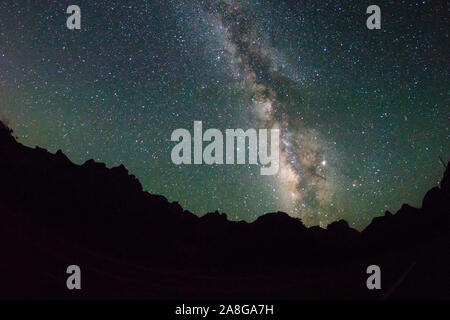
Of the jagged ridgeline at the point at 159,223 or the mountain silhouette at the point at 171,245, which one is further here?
the jagged ridgeline at the point at 159,223

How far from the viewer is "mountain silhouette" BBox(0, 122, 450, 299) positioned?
29.3ft

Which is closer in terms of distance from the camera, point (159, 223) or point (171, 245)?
point (171, 245)

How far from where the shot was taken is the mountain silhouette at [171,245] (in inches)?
351

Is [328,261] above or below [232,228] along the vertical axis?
below

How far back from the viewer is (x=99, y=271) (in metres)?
9.08

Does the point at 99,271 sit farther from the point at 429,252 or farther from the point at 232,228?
the point at 429,252

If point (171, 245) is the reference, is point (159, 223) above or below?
above

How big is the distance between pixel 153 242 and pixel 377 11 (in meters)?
12.4

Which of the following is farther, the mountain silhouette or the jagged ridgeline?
the jagged ridgeline

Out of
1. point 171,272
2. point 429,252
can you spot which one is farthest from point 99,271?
point 429,252

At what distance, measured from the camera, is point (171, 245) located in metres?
12.2

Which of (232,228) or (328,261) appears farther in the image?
(232,228)
